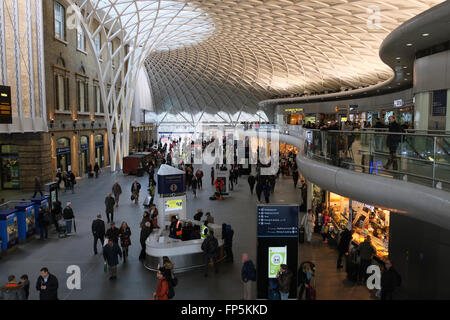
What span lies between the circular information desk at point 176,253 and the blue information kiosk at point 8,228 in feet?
17.0

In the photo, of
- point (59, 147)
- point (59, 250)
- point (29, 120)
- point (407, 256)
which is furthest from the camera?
point (59, 147)

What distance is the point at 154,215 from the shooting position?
15500 millimetres

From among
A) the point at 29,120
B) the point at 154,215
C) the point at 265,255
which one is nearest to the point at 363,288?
the point at 265,255

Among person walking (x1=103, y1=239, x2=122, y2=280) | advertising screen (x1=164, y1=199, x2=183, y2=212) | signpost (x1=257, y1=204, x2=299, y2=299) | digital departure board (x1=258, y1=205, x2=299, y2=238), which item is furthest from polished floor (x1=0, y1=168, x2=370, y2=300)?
digital departure board (x1=258, y1=205, x2=299, y2=238)

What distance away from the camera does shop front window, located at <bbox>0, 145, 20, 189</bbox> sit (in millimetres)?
26875

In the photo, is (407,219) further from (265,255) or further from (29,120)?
(29,120)

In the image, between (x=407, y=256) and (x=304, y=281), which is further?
(x=407, y=256)

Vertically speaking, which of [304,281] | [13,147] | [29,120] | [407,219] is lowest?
[304,281]

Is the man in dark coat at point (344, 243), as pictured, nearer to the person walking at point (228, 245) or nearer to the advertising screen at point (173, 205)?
the person walking at point (228, 245)

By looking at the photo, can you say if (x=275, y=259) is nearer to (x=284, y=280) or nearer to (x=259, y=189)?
(x=284, y=280)

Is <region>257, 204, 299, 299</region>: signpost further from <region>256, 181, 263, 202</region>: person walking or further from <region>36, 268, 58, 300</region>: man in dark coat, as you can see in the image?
<region>256, 181, 263, 202</region>: person walking

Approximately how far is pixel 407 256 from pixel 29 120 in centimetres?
2340

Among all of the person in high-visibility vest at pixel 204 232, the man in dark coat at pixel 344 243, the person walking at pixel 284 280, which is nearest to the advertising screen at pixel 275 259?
the person walking at pixel 284 280

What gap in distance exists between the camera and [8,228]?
14000 millimetres
